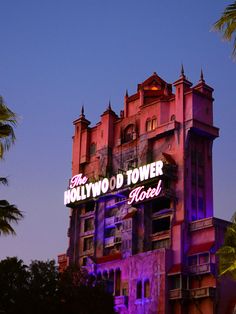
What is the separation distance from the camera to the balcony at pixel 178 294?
73.8 metres

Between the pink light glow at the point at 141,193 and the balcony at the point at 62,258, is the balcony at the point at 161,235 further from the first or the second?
the balcony at the point at 62,258

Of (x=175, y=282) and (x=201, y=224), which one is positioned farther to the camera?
(x=201, y=224)

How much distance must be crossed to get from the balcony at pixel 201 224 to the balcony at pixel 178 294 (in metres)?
7.40

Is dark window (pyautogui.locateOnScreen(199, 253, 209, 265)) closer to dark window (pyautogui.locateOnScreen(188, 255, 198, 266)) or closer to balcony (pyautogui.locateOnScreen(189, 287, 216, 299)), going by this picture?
dark window (pyautogui.locateOnScreen(188, 255, 198, 266))

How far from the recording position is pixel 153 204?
83.4m

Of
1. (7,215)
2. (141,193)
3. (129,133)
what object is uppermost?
(129,133)

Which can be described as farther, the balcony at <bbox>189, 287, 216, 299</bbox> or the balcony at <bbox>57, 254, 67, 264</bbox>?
the balcony at <bbox>57, 254, 67, 264</bbox>

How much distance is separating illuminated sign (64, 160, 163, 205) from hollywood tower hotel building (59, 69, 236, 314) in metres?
0.14

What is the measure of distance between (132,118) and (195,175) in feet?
48.4

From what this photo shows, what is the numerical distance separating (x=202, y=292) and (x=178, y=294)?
278 centimetres

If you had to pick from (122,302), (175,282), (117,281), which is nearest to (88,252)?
(117,281)

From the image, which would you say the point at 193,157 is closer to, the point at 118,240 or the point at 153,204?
the point at 153,204

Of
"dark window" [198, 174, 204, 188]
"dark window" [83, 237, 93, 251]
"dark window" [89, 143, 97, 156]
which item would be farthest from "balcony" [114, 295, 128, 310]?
"dark window" [89, 143, 97, 156]

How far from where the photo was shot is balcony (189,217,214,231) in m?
75.6
